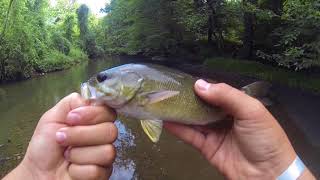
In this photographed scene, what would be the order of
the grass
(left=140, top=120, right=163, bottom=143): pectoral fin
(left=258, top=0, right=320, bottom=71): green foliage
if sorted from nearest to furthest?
1. (left=140, top=120, right=163, bottom=143): pectoral fin
2. (left=258, top=0, right=320, bottom=71): green foliage
3. the grass

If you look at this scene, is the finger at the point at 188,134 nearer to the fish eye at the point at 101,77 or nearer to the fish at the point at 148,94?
the fish at the point at 148,94

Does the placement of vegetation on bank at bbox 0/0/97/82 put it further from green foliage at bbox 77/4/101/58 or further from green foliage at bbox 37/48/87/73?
green foliage at bbox 77/4/101/58

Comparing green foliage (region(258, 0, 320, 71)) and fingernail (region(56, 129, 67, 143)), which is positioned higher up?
fingernail (region(56, 129, 67, 143))

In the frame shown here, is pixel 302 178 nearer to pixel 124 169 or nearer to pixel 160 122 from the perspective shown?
pixel 160 122

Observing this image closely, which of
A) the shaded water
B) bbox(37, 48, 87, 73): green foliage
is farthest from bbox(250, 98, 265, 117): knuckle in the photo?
bbox(37, 48, 87, 73): green foliage

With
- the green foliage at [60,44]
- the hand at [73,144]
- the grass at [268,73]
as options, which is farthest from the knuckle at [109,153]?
the green foliage at [60,44]

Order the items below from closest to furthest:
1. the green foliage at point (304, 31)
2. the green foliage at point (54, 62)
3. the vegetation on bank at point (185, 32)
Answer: the green foliage at point (304, 31)
the vegetation on bank at point (185, 32)
the green foliage at point (54, 62)

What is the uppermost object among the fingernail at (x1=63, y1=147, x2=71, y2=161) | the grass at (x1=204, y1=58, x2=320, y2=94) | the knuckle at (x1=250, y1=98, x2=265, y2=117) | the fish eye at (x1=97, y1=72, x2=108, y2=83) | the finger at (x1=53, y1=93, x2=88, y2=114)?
the fish eye at (x1=97, y1=72, x2=108, y2=83)
